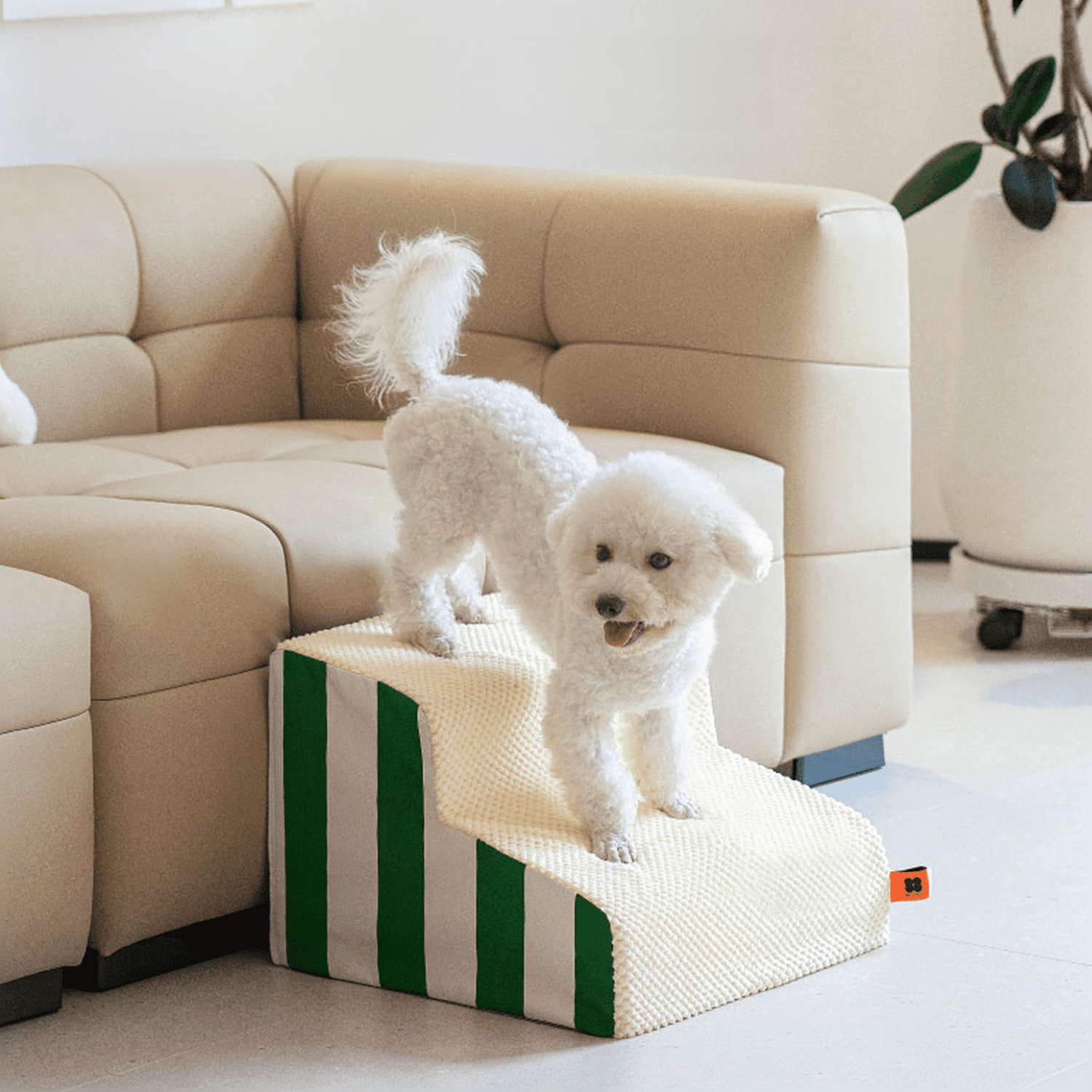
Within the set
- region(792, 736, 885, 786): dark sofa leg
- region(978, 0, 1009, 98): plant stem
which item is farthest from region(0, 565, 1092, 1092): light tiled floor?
region(978, 0, 1009, 98): plant stem

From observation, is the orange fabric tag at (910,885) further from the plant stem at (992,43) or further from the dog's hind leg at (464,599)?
the plant stem at (992,43)

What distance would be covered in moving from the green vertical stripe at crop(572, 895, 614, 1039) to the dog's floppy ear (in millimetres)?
348

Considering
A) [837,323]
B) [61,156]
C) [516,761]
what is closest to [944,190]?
[837,323]

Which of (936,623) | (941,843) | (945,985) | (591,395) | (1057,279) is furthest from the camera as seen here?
(936,623)

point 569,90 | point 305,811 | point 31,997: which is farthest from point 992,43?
point 31,997

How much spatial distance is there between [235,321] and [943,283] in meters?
1.64

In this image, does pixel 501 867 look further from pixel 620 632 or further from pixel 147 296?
pixel 147 296

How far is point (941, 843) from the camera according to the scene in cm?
242

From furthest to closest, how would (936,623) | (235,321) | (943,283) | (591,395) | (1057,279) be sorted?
(943,283) → (936,623) → (1057,279) → (235,321) → (591,395)

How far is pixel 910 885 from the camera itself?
2.11 metres

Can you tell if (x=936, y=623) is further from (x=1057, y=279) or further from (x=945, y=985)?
(x=945, y=985)

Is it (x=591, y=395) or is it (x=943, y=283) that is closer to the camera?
(x=591, y=395)

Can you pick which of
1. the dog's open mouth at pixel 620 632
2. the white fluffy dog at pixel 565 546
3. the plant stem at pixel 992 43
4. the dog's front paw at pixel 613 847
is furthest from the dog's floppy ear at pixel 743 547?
the plant stem at pixel 992 43

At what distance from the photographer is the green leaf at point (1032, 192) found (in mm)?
3221
